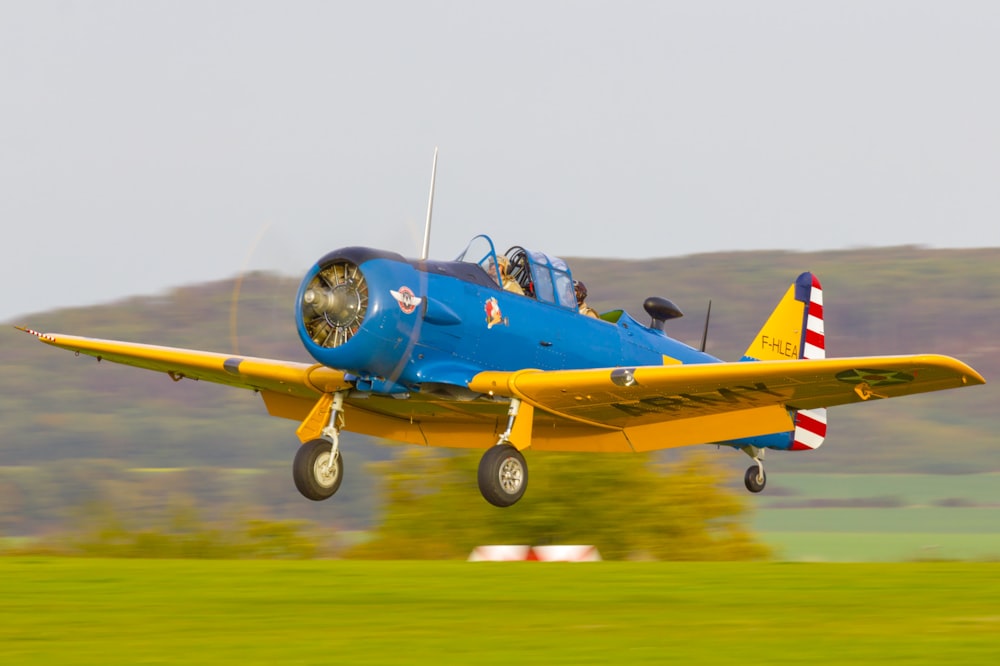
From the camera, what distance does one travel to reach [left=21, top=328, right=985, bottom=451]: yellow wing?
44.2ft

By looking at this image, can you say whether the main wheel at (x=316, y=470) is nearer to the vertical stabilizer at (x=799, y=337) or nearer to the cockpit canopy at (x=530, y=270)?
the cockpit canopy at (x=530, y=270)

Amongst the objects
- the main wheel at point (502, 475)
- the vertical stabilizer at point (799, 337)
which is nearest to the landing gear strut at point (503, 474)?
the main wheel at point (502, 475)

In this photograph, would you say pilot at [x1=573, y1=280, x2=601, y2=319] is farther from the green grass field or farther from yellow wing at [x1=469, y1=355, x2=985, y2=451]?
the green grass field

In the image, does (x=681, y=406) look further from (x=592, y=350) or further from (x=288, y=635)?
(x=288, y=635)

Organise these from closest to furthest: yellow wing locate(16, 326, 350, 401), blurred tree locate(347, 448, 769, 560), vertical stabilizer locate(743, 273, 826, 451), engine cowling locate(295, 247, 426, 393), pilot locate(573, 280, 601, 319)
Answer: engine cowling locate(295, 247, 426, 393)
yellow wing locate(16, 326, 350, 401)
pilot locate(573, 280, 601, 319)
vertical stabilizer locate(743, 273, 826, 451)
blurred tree locate(347, 448, 769, 560)

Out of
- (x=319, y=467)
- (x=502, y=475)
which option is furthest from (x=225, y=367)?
(x=502, y=475)

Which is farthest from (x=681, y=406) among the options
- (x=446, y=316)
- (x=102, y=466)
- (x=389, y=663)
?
(x=102, y=466)

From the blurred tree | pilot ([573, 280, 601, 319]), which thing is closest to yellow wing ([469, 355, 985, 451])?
pilot ([573, 280, 601, 319])

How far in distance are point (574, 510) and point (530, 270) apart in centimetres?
1543

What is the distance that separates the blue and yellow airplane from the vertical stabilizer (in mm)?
2908

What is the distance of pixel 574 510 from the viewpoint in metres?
29.3

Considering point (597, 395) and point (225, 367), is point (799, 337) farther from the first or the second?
point (225, 367)

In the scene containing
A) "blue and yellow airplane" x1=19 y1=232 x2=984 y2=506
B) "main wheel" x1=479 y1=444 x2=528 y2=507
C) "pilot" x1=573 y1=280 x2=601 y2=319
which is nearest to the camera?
"blue and yellow airplane" x1=19 y1=232 x2=984 y2=506

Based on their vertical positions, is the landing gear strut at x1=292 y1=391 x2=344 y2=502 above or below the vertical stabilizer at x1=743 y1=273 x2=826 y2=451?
below
